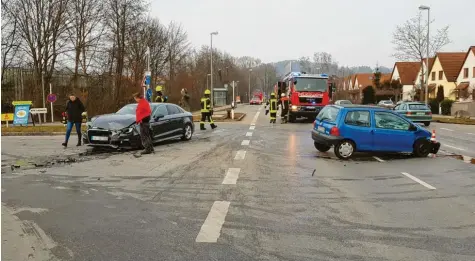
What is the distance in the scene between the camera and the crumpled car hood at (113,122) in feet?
43.1

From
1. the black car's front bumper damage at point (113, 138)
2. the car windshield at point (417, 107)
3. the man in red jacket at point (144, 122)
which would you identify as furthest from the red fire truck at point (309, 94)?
the man in red jacket at point (144, 122)

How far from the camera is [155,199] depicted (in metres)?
7.12

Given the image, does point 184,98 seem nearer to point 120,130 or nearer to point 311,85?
point 311,85

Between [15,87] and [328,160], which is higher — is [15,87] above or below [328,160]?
above

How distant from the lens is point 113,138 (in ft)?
42.6

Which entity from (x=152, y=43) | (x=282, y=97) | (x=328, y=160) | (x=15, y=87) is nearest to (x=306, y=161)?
(x=328, y=160)

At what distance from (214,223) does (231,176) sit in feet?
11.3

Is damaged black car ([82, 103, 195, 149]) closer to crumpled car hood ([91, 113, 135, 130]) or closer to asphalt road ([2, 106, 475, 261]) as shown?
crumpled car hood ([91, 113, 135, 130])

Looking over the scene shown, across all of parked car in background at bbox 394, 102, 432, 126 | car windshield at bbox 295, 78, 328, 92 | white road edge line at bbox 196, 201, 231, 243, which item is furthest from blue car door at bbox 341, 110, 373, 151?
parked car in background at bbox 394, 102, 432, 126

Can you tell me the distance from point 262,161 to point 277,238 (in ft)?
20.5

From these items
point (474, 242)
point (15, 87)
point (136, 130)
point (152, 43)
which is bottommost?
point (474, 242)

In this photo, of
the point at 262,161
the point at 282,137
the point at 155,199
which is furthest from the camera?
the point at 282,137

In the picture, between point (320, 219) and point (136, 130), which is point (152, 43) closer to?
point (136, 130)

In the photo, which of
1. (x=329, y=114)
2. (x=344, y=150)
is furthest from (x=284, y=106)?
(x=344, y=150)
